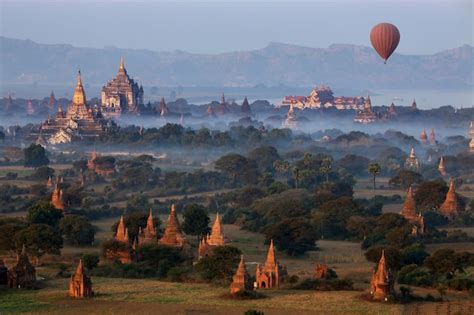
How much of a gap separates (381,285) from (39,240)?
14.0 meters

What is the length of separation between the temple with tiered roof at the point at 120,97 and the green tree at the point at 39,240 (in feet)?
295

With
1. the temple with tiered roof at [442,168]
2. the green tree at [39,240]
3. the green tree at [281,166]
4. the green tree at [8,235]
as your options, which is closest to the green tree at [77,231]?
the green tree at [8,235]

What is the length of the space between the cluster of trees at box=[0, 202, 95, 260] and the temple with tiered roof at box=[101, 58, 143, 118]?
82810 mm

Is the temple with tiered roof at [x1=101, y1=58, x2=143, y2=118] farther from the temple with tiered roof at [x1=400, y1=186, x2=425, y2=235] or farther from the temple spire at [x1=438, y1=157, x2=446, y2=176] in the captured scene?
the temple with tiered roof at [x1=400, y1=186, x2=425, y2=235]

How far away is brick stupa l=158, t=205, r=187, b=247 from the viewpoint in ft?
177

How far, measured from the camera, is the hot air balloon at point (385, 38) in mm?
90500

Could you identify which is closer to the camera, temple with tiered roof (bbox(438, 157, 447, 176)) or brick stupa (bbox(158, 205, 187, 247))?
brick stupa (bbox(158, 205, 187, 247))

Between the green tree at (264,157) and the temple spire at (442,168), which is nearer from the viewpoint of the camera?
the green tree at (264,157)

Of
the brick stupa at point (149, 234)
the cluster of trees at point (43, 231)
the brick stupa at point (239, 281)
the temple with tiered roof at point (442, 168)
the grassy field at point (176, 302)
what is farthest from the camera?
the temple with tiered roof at point (442, 168)

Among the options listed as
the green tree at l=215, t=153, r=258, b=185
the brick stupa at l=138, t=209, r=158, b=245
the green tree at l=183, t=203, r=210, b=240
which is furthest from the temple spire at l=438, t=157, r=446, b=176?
the brick stupa at l=138, t=209, r=158, b=245

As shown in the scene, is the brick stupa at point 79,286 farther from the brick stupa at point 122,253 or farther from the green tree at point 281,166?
the green tree at point 281,166

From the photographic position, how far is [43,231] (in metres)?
52.0

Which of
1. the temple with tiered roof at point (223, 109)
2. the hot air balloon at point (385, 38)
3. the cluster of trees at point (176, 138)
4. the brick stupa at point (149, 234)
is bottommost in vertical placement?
the temple with tiered roof at point (223, 109)

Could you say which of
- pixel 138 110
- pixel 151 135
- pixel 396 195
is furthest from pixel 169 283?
pixel 138 110
